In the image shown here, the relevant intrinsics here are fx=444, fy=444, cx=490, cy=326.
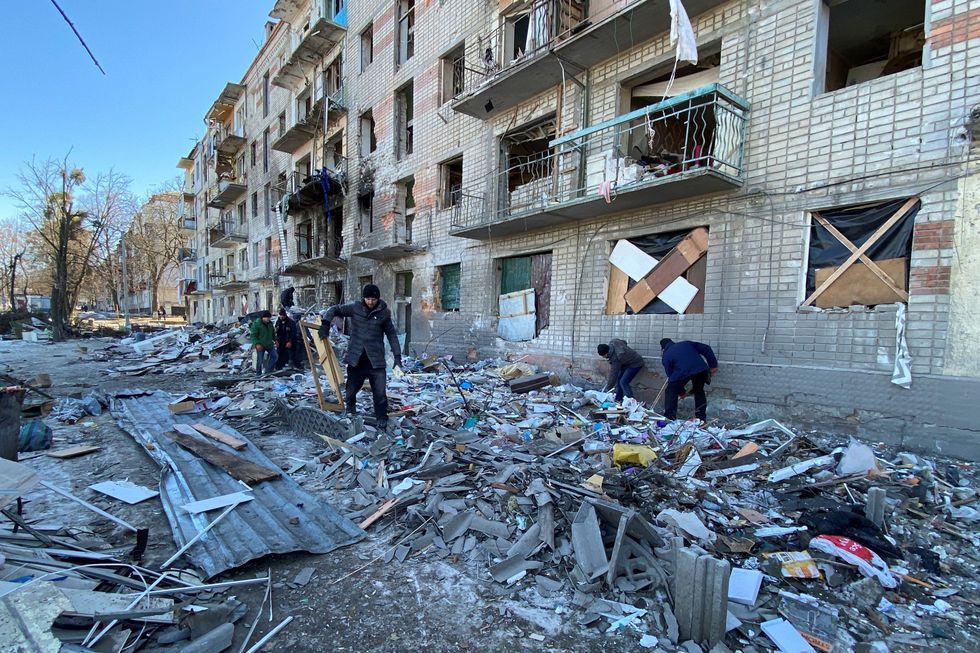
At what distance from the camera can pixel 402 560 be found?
124 inches

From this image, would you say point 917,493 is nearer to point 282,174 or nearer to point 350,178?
point 350,178

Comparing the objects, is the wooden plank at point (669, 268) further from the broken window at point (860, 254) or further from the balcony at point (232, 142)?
the balcony at point (232, 142)

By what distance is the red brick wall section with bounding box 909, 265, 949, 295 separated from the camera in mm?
4934

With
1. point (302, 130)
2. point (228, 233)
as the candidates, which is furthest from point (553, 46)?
point (228, 233)

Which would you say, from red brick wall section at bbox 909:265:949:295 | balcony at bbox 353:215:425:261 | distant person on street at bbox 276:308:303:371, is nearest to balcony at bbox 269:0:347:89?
balcony at bbox 353:215:425:261

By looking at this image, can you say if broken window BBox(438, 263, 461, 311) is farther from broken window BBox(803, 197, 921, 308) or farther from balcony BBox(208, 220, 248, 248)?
balcony BBox(208, 220, 248, 248)

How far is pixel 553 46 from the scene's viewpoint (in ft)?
27.3

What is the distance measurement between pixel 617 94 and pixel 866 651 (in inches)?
341

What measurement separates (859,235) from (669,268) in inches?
99.4

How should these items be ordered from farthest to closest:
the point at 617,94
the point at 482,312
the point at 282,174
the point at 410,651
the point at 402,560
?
1. the point at 282,174
2. the point at 482,312
3. the point at 617,94
4. the point at 402,560
5. the point at 410,651

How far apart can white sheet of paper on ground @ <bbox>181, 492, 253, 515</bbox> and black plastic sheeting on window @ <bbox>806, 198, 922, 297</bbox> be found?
23.1ft

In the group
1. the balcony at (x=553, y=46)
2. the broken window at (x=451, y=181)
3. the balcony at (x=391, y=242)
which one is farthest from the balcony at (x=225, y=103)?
the balcony at (x=553, y=46)

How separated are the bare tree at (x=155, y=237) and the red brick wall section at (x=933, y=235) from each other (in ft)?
174

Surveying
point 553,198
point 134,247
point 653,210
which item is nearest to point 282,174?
point 553,198
